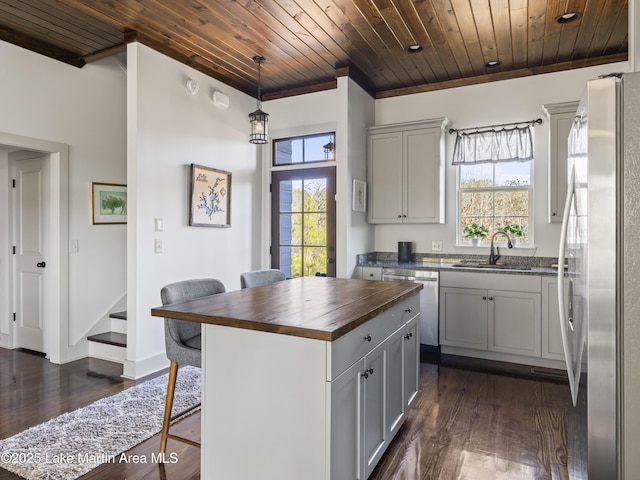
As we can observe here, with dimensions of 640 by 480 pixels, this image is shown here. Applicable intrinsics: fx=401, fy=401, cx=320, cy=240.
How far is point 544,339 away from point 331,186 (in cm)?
262

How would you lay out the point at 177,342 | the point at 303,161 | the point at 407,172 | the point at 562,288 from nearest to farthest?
the point at 562,288 < the point at 177,342 < the point at 407,172 < the point at 303,161

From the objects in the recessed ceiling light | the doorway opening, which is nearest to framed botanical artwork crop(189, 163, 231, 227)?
the doorway opening

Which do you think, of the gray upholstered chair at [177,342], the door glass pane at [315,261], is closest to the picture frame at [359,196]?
the door glass pane at [315,261]

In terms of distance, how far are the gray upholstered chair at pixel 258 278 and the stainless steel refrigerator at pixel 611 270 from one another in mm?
2080

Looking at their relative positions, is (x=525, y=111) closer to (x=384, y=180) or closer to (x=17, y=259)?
(x=384, y=180)

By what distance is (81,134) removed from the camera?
401 centimetres

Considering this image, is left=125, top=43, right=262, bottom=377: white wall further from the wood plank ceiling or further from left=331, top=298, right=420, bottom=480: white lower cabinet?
left=331, top=298, right=420, bottom=480: white lower cabinet

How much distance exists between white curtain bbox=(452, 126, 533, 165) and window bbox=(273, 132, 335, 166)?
4.67 ft

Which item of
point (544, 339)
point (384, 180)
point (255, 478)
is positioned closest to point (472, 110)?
point (384, 180)

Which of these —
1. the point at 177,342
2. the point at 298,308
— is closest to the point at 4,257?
the point at 177,342

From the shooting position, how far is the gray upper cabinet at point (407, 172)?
14.1 ft

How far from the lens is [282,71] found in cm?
431

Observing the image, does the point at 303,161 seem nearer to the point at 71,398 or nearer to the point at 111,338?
the point at 111,338

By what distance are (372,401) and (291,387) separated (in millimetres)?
536
